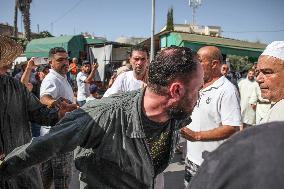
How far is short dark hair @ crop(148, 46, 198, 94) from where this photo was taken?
80.1 inches

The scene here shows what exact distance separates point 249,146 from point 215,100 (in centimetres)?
252

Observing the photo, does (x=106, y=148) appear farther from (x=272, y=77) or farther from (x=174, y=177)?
(x=174, y=177)

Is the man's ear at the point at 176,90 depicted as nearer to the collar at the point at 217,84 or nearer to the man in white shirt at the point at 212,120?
the man in white shirt at the point at 212,120

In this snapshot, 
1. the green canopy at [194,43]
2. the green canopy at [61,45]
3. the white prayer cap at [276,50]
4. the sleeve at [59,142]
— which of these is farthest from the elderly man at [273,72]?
→ the green canopy at [61,45]

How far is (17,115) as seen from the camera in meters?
2.69

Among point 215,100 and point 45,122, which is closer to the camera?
point 45,122

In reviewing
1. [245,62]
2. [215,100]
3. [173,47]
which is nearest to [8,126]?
[173,47]

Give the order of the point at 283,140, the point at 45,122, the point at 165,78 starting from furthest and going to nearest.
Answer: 1. the point at 45,122
2. the point at 165,78
3. the point at 283,140

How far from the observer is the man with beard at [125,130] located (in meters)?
1.91

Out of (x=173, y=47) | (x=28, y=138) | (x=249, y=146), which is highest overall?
(x=173, y=47)

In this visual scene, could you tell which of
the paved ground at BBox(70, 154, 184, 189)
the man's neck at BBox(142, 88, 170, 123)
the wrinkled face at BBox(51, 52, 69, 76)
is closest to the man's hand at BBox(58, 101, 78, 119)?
the man's neck at BBox(142, 88, 170, 123)

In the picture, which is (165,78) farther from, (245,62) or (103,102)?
(245,62)

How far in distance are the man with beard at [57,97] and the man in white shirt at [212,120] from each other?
1607 mm

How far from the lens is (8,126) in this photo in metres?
2.61
